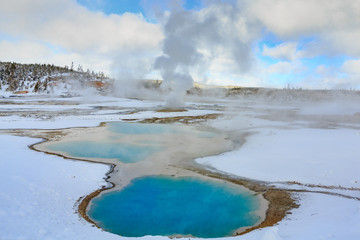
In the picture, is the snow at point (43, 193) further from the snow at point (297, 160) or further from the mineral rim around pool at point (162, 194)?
the snow at point (297, 160)

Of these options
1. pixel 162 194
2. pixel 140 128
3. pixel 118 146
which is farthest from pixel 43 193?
pixel 140 128

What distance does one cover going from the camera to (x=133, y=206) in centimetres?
834

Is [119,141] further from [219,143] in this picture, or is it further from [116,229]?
[116,229]

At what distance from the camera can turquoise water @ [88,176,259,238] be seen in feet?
23.4

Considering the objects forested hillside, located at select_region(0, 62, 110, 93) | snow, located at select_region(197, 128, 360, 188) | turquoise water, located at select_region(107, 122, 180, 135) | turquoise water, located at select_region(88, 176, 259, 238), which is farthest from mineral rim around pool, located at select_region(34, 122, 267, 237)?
forested hillside, located at select_region(0, 62, 110, 93)

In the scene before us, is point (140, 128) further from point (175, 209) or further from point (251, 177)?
point (175, 209)

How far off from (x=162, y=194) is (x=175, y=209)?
1174 millimetres

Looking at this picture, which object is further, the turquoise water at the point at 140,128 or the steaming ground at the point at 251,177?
the turquoise water at the point at 140,128

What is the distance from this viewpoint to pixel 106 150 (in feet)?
49.1

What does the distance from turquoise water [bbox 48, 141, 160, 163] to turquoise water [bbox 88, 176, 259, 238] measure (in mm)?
3789

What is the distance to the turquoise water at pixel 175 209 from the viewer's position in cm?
714

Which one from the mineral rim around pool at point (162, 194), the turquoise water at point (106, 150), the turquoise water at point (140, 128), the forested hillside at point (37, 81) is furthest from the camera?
the forested hillside at point (37, 81)

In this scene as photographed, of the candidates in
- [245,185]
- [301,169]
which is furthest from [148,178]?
[301,169]

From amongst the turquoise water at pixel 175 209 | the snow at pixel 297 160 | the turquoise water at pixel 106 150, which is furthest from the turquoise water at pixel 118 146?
the turquoise water at pixel 175 209
